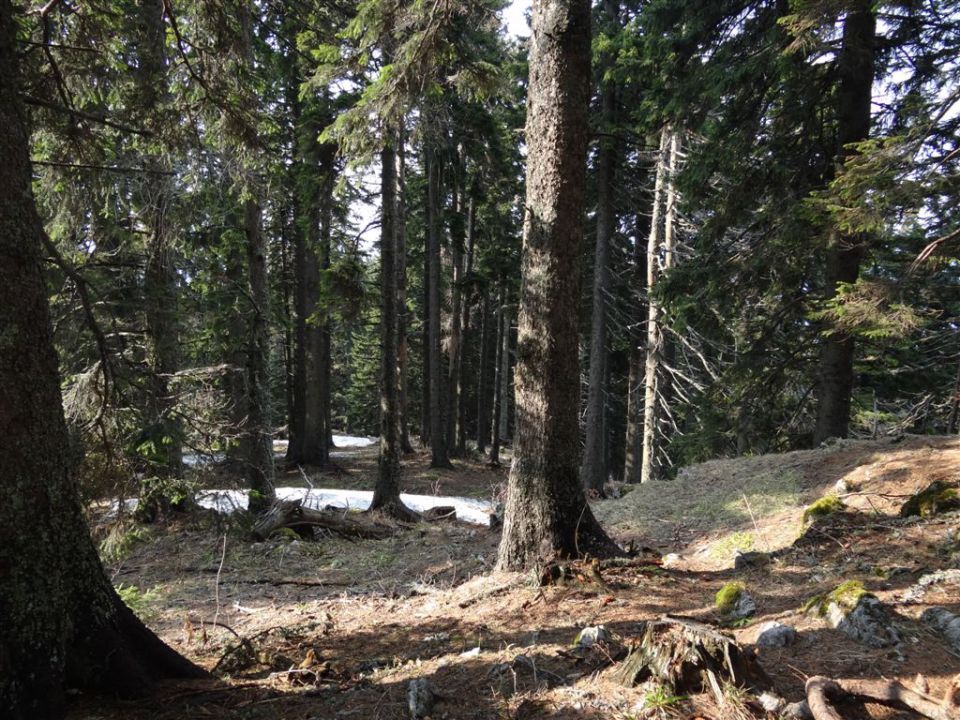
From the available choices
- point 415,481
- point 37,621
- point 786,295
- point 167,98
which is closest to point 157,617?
point 37,621

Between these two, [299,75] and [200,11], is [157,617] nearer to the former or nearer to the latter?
[200,11]

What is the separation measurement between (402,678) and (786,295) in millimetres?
9715

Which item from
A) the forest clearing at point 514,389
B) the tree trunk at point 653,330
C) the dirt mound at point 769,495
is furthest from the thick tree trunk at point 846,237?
the tree trunk at point 653,330

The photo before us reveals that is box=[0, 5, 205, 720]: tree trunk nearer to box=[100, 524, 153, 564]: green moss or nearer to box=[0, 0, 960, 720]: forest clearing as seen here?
box=[0, 0, 960, 720]: forest clearing

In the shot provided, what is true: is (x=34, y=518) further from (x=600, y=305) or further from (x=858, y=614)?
(x=600, y=305)

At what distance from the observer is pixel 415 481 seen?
17297 millimetres

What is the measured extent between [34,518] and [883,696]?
4110mm

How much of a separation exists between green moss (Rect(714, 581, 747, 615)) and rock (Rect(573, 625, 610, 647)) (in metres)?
1.07

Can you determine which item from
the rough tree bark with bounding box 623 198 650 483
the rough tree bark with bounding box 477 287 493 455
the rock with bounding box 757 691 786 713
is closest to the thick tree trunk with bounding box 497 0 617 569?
the rock with bounding box 757 691 786 713

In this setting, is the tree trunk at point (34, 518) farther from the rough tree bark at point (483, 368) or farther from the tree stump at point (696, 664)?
the rough tree bark at point (483, 368)

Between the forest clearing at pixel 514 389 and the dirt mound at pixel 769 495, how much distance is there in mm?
66

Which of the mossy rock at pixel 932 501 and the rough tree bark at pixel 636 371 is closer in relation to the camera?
the mossy rock at pixel 932 501

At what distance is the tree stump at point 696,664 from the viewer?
2578 mm

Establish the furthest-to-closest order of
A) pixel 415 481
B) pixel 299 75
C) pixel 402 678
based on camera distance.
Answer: pixel 415 481
pixel 299 75
pixel 402 678
